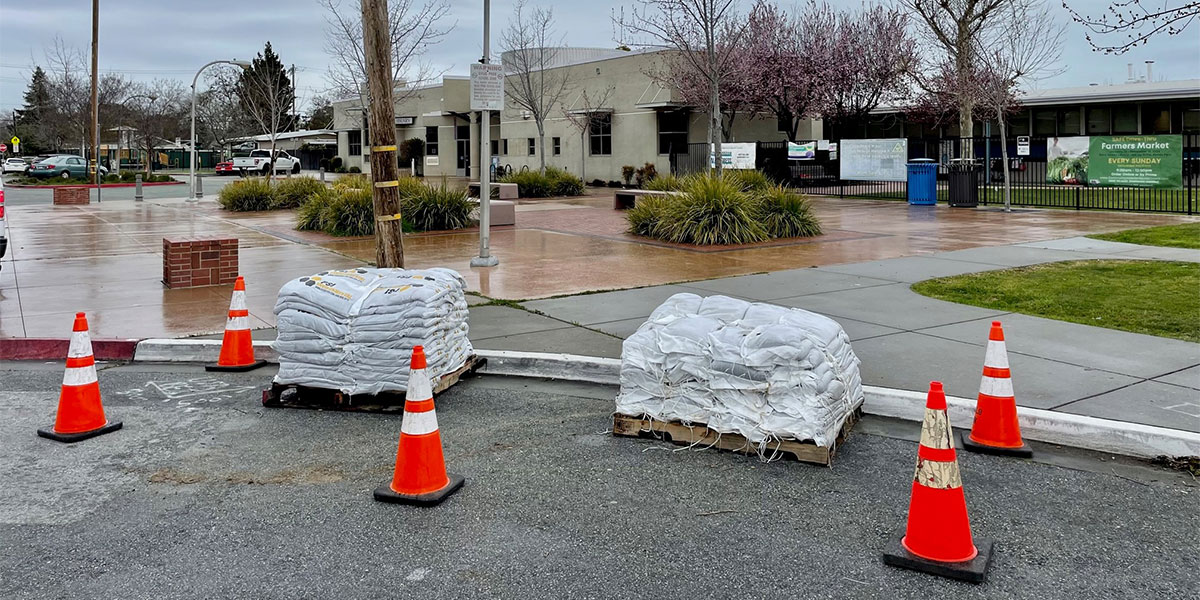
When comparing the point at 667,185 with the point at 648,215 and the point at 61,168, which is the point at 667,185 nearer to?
the point at 648,215

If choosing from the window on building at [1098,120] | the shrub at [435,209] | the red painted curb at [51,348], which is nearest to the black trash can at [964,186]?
the shrub at [435,209]

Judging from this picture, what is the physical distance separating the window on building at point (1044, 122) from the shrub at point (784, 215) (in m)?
25.5

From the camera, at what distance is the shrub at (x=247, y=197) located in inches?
1102

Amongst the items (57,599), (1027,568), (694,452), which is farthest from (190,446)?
(1027,568)

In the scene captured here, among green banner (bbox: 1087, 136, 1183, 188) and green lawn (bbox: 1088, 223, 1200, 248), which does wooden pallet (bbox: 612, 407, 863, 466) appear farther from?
green banner (bbox: 1087, 136, 1183, 188)

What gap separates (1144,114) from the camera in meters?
36.3

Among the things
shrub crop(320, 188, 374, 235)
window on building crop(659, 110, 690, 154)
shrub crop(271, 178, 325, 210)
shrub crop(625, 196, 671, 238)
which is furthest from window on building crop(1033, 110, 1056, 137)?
shrub crop(320, 188, 374, 235)

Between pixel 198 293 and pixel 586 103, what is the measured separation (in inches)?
1276

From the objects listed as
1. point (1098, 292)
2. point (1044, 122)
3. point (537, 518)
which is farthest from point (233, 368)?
point (1044, 122)

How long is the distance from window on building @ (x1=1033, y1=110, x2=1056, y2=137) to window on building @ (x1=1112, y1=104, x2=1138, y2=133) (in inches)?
88.0

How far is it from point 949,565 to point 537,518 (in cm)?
184

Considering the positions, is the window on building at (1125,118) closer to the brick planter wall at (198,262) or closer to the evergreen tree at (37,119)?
the brick planter wall at (198,262)

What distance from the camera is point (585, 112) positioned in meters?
42.8

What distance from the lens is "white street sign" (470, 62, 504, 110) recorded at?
1391 cm
